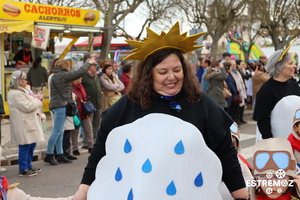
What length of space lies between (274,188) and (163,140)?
1.02m

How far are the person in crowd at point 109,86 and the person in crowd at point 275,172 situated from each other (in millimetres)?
6573

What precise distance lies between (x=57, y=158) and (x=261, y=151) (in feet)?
18.4

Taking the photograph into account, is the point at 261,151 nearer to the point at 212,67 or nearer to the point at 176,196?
the point at 176,196

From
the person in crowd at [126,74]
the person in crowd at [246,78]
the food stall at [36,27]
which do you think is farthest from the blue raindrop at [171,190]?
the person in crowd at [246,78]

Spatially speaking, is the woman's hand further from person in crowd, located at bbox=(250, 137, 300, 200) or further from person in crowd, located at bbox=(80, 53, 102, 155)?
person in crowd, located at bbox=(80, 53, 102, 155)

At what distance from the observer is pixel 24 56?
48.6ft

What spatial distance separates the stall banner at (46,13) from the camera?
1352 cm

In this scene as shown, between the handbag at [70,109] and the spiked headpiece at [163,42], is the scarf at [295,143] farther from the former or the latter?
the handbag at [70,109]

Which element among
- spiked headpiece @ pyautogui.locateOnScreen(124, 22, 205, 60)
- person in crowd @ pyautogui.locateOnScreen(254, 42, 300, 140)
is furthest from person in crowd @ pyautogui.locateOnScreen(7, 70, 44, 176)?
spiked headpiece @ pyautogui.locateOnScreen(124, 22, 205, 60)

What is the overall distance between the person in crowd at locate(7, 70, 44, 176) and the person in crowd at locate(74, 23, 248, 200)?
181 inches

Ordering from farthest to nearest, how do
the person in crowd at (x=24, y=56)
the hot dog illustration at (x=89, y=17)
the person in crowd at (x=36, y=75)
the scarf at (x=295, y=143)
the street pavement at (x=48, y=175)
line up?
1. the hot dog illustration at (x=89, y=17)
2. the person in crowd at (x=24, y=56)
3. the person in crowd at (x=36, y=75)
4. the street pavement at (x=48, y=175)
5. the scarf at (x=295, y=143)

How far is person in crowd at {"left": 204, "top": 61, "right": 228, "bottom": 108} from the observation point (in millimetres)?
11461

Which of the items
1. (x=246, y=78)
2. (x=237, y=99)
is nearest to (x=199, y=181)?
(x=237, y=99)

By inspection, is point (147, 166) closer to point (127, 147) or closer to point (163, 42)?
point (127, 147)
